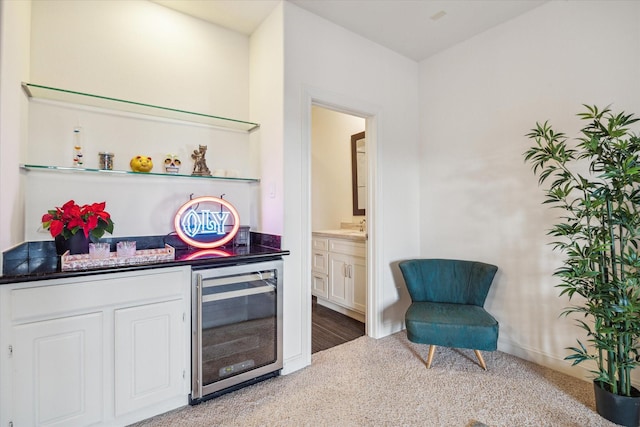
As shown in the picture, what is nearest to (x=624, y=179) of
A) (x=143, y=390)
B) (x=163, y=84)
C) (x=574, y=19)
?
(x=574, y=19)

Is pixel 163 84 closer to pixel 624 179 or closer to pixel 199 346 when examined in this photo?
pixel 199 346

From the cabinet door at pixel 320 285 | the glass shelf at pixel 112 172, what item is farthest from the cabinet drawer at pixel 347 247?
the glass shelf at pixel 112 172

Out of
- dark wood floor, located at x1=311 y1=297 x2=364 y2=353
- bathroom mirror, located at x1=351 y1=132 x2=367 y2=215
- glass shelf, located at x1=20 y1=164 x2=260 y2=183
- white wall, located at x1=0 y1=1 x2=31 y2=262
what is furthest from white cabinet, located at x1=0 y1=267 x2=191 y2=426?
bathroom mirror, located at x1=351 y1=132 x2=367 y2=215

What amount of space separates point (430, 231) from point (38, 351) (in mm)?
3138

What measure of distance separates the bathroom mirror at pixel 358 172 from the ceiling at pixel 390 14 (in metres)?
1.39

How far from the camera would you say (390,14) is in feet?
7.94

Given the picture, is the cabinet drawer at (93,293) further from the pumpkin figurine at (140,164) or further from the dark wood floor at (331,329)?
the dark wood floor at (331,329)

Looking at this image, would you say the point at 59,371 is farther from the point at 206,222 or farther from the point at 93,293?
the point at 206,222

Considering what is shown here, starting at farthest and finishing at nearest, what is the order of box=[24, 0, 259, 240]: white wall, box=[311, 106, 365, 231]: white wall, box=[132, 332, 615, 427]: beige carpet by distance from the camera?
1. box=[311, 106, 365, 231]: white wall
2. box=[24, 0, 259, 240]: white wall
3. box=[132, 332, 615, 427]: beige carpet

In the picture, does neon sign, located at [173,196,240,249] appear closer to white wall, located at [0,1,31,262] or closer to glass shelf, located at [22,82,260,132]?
glass shelf, located at [22,82,260,132]

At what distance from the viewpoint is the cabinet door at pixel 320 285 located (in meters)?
3.70

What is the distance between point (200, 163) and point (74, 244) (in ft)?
3.30

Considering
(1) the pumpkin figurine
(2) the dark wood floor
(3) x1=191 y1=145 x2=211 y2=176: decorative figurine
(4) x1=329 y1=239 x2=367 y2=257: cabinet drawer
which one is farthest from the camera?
(4) x1=329 y1=239 x2=367 y2=257: cabinet drawer

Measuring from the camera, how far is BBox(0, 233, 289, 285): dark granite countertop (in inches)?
56.2
